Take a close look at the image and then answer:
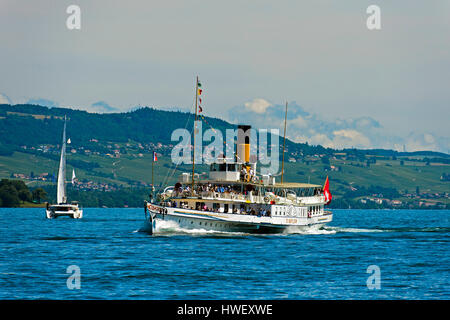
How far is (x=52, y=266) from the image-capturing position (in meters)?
57.8

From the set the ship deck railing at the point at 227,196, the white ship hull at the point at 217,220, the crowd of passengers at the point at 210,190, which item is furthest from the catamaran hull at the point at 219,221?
the crowd of passengers at the point at 210,190

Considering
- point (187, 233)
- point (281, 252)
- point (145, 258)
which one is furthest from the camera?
point (187, 233)

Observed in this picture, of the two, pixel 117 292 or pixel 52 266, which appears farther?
pixel 52 266

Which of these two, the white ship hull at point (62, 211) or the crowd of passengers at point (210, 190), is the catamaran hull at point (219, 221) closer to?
the crowd of passengers at point (210, 190)

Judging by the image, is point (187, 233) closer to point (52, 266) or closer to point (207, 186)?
point (207, 186)

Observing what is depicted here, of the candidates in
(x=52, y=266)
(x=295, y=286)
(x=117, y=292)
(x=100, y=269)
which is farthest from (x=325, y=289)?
(x=52, y=266)

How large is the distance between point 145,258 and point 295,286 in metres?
19.2

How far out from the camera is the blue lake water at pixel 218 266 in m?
45.2

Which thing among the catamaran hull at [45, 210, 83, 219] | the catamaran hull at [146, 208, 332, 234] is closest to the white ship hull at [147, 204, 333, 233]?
the catamaran hull at [146, 208, 332, 234]

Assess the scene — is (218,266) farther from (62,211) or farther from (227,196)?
(62,211)

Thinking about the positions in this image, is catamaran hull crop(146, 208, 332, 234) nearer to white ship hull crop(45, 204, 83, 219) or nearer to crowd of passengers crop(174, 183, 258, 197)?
crowd of passengers crop(174, 183, 258, 197)

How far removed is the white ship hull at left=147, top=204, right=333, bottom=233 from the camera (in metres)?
84.0

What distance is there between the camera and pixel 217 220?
8519cm
